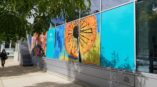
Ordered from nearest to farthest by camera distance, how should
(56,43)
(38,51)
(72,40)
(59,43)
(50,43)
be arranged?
1. (72,40)
2. (59,43)
3. (56,43)
4. (50,43)
5. (38,51)

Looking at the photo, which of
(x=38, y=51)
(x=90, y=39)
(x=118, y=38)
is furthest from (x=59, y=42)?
(x=118, y=38)

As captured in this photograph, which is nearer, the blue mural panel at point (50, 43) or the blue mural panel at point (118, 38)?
the blue mural panel at point (118, 38)

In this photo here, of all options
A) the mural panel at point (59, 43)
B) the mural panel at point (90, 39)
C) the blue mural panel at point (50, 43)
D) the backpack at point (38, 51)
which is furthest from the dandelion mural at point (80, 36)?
the backpack at point (38, 51)

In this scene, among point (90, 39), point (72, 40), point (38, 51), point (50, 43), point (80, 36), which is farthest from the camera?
point (38, 51)

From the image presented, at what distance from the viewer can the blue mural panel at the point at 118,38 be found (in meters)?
12.7

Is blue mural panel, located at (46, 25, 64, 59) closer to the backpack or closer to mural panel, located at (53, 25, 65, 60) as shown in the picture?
mural panel, located at (53, 25, 65, 60)

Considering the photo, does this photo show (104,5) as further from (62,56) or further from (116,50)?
(62,56)

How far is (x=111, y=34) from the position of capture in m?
14.3

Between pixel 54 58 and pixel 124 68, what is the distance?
33.3ft

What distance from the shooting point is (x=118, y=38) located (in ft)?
44.8

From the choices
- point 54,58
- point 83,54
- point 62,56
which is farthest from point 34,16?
point 54,58

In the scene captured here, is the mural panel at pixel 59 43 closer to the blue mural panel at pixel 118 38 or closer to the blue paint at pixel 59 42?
the blue paint at pixel 59 42

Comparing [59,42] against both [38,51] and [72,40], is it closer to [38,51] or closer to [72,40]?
[72,40]

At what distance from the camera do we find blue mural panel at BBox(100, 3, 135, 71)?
41.8ft
